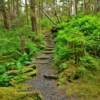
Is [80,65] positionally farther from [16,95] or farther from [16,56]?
[16,56]

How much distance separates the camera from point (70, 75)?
28.7 ft

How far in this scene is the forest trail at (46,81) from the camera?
7.56m

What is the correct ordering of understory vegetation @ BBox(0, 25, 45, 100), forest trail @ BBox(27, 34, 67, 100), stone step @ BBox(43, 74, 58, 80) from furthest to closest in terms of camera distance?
stone step @ BBox(43, 74, 58, 80) → forest trail @ BBox(27, 34, 67, 100) → understory vegetation @ BBox(0, 25, 45, 100)

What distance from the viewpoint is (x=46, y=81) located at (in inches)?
357

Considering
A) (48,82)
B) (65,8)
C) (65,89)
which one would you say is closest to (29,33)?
(48,82)

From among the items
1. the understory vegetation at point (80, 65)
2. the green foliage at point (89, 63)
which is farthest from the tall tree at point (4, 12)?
the green foliage at point (89, 63)

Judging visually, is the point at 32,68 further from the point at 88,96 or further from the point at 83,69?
the point at 88,96

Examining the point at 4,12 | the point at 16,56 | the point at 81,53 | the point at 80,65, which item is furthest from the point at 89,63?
the point at 4,12

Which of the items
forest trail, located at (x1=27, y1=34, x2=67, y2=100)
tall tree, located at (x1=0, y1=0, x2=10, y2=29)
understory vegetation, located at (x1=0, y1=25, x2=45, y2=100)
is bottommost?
forest trail, located at (x1=27, y1=34, x2=67, y2=100)

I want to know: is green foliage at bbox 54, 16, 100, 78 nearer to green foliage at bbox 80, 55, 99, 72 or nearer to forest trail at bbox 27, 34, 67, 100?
green foliage at bbox 80, 55, 99, 72

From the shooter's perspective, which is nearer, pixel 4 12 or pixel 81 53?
pixel 81 53

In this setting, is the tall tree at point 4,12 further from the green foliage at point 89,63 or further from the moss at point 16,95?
the moss at point 16,95

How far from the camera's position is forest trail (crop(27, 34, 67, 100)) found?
7.56 metres

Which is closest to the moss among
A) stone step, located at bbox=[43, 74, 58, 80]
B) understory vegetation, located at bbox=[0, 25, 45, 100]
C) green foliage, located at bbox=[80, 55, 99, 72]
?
understory vegetation, located at bbox=[0, 25, 45, 100]
